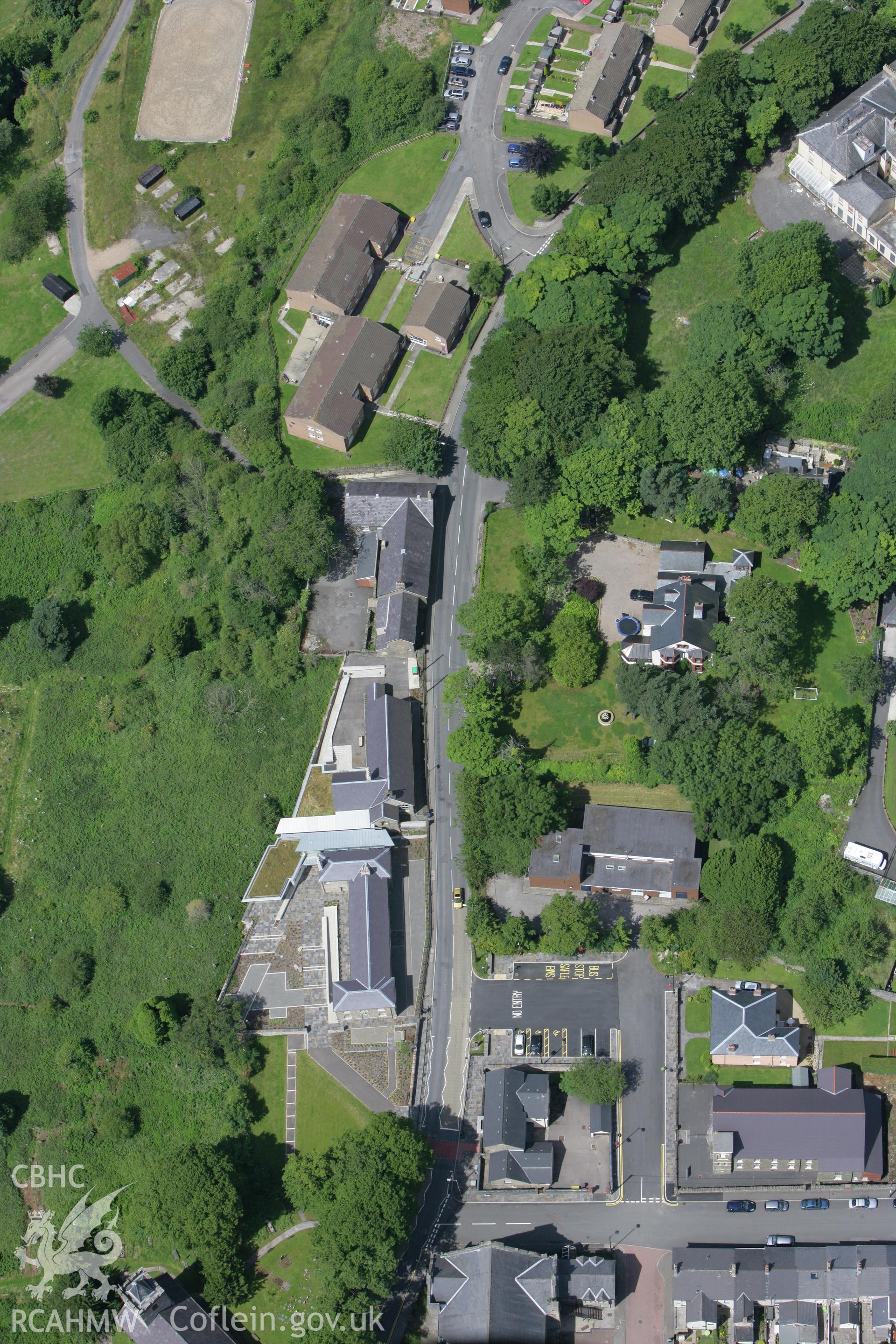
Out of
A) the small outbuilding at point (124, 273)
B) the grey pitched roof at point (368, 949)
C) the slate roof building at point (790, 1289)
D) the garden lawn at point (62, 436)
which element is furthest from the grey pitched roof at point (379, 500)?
the slate roof building at point (790, 1289)

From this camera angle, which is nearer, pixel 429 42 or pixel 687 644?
pixel 687 644

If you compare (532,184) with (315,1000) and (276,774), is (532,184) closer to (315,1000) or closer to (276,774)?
(276,774)

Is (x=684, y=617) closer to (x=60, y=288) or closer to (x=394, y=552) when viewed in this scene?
(x=394, y=552)

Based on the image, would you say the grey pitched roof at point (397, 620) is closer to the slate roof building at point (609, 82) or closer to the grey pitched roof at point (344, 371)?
the grey pitched roof at point (344, 371)

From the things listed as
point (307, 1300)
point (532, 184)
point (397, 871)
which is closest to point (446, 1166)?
point (307, 1300)

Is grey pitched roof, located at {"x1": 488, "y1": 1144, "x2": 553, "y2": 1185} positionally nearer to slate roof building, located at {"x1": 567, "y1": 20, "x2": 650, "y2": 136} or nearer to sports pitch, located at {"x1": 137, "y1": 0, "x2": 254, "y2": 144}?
slate roof building, located at {"x1": 567, "y1": 20, "x2": 650, "y2": 136}

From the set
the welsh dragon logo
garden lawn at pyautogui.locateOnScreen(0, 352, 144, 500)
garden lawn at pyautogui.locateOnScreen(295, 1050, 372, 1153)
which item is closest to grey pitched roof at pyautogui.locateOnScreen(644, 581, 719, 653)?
garden lawn at pyautogui.locateOnScreen(295, 1050, 372, 1153)
